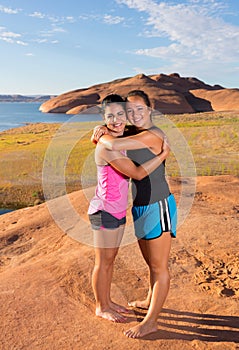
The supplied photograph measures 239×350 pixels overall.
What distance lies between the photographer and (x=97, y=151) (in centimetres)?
344

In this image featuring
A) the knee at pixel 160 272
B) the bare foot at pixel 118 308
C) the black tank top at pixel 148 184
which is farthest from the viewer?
the bare foot at pixel 118 308

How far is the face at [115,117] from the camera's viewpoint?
→ 336cm

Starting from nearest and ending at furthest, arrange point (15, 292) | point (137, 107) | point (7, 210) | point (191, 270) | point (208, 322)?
point (137, 107) → point (208, 322) → point (15, 292) → point (191, 270) → point (7, 210)

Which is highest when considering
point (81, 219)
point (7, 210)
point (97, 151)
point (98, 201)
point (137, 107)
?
point (137, 107)

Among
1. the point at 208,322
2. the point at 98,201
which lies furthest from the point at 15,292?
the point at 208,322

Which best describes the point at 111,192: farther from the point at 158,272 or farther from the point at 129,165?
the point at 158,272

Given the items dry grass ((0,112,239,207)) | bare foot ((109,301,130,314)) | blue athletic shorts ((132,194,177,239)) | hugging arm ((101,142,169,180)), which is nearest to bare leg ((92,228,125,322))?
bare foot ((109,301,130,314))

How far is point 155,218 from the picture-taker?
3.51m

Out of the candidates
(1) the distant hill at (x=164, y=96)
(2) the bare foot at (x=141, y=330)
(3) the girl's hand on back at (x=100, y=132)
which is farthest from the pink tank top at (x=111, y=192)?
(1) the distant hill at (x=164, y=96)

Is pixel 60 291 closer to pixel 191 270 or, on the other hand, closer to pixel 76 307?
pixel 76 307

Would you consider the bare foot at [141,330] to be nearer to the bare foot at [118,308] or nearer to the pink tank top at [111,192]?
the bare foot at [118,308]

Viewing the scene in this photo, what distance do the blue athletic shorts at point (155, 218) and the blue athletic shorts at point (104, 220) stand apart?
0.19 meters

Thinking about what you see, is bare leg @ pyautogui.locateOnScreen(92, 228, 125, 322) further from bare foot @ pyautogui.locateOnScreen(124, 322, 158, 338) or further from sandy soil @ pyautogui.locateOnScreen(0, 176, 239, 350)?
bare foot @ pyautogui.locateOnScreen(124, 322, 158, 338)

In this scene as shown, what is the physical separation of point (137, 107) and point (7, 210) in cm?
870
